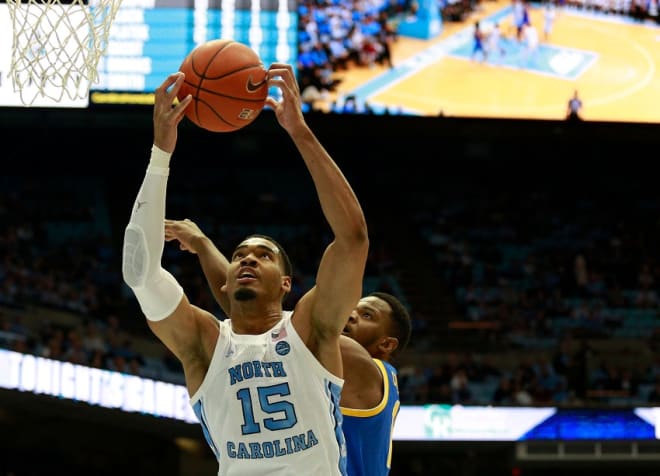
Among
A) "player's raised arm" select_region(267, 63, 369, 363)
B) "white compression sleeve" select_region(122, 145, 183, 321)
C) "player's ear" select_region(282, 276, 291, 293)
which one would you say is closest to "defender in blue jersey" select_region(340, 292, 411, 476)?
"player's ear" select_region(282, 276, 291, 293)

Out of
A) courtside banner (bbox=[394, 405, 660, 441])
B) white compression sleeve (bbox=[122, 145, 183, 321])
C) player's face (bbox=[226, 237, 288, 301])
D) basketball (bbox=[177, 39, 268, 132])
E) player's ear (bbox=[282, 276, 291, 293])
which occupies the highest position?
basketball (bbox=[177, 39, 268, 132])

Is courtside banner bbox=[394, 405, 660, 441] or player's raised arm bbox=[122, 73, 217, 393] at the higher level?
player's raised arm bbox=[122, 73, 217, 393]

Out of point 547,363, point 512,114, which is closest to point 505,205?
point 512,114

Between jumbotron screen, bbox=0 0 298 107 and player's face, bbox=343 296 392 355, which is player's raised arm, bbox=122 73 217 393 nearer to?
player's face, bbox=343 296 392 355

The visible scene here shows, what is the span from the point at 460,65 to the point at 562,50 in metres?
1.75

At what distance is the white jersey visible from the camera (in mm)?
3576

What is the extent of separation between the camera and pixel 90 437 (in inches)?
558

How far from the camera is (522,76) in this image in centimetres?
1652

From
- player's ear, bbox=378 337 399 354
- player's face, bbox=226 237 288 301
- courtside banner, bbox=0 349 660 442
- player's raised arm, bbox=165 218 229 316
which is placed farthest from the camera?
courtside banner, bbox=0 349 660 442

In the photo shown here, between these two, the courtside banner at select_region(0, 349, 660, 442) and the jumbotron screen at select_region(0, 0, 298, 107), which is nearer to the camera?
the courtside banner at select_region(0, 349, 660, 442)

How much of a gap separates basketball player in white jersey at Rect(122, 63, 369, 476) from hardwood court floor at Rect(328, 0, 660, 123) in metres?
12.5

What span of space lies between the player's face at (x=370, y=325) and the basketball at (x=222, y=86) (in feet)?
3.97

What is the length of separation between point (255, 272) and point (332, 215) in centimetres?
44

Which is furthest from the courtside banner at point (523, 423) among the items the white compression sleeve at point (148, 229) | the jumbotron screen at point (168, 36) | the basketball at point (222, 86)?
the white compression sleeve at point (148, 229)
